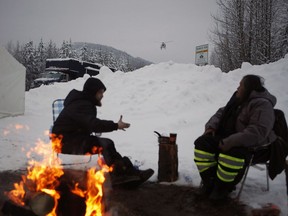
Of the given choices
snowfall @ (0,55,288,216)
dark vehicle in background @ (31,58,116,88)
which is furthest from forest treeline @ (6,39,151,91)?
snowfall @ (0,55,288,216)

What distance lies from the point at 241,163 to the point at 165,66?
12.1m

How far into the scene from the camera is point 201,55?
14.4 meters

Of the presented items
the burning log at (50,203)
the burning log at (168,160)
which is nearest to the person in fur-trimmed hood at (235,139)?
the burning log at (168,160)

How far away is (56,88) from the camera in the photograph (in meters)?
16.4

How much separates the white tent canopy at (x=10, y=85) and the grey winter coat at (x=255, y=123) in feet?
30.4

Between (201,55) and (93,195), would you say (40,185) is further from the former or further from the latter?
(201,55)

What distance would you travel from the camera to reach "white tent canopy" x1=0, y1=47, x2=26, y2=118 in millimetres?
10282

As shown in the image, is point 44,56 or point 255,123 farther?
point 44,56

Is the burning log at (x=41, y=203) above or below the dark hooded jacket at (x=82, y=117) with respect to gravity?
below

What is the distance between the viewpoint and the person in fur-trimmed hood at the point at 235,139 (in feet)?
11.1

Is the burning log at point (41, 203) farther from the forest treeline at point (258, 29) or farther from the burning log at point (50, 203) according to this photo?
the forest treeline at point (258, 29)

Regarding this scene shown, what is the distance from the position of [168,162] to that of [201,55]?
10985 millimetres

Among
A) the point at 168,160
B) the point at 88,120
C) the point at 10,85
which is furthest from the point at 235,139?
the point at 10,85

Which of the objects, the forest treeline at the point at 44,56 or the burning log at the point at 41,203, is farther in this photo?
the forest treeline at the point at 44,56
